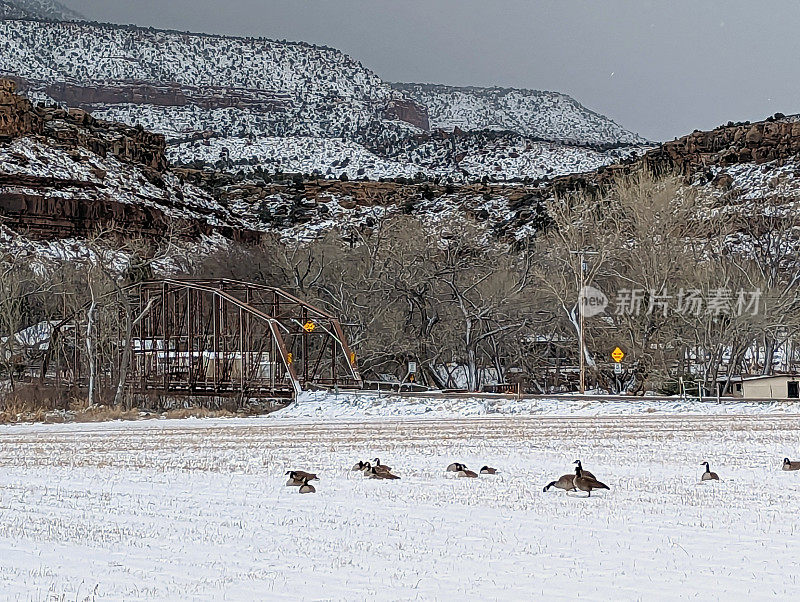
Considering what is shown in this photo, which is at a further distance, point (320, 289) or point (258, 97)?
point (258, 97)

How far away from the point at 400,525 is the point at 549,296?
46.3 m

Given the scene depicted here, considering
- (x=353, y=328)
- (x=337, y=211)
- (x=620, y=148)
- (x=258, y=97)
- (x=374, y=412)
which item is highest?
(x=258, y=97)

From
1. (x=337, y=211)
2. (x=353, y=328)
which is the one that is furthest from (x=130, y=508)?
(x=337, y=211)

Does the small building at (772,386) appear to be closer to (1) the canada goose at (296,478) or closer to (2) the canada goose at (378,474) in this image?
(2) the canada goose at (378,474)

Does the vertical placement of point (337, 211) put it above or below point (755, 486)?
above

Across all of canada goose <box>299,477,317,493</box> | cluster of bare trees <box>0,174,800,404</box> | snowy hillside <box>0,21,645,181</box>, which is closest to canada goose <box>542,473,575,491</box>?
canada goose <box>299,477,317,493</box>

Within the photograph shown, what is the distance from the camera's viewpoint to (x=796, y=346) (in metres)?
66.9

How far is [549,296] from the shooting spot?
57000 mm

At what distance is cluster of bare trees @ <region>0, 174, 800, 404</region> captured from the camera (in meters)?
51.5

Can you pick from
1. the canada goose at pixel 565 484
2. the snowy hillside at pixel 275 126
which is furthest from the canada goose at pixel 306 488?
the snowy hillside at pixel 275 126

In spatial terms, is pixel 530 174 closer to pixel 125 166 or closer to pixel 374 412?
pixel 125 166

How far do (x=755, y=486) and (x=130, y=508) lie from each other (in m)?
8.51

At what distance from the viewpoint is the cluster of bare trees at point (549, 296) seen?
51531 millimetres

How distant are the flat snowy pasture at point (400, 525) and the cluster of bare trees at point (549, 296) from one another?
2769 centimetres
